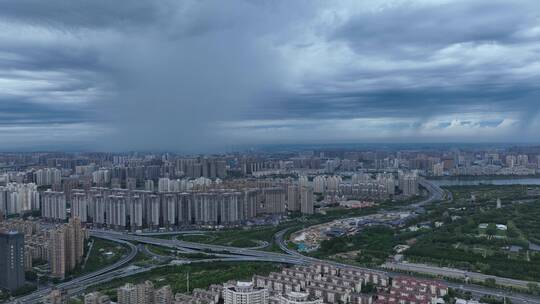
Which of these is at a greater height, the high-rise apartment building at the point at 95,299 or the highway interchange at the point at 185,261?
the high-rise apartment building at the point at 95,299

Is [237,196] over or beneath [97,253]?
over

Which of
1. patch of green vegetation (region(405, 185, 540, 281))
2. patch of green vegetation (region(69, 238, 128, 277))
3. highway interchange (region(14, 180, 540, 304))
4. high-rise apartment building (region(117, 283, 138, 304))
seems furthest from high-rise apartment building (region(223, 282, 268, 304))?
patch of green vegetation (region(405, 185, 540, 281))

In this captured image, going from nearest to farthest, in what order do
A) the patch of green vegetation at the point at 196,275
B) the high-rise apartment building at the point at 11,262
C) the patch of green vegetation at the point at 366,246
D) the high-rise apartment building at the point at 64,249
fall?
the patch of green vegetation at the point at 196,275 → the high-rise apartment building at the point at 11,262 → the high-rise apartment building at the point at 64,249 → the patch of green vegetation at the point at 366,246

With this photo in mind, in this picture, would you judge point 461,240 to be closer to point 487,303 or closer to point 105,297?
point 487,303

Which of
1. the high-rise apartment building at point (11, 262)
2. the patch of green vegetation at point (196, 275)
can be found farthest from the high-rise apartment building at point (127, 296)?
the high-rise apartment building at point (11, 262)

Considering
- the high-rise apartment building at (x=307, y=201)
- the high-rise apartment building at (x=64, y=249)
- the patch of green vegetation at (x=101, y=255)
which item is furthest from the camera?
the high-rise apartment building at (x=307, y=201)

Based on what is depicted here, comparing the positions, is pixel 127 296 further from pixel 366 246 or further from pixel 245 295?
pixel 366 246

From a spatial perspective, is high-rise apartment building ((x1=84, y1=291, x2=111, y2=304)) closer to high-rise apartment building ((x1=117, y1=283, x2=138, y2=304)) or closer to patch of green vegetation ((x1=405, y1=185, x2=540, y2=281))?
high-rise apartment building ((x1=117, y1=283, x2=138, y2=304))

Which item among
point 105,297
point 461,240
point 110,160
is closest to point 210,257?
point 105,297

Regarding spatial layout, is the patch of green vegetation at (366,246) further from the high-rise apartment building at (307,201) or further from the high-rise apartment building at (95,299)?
the high-rise apartment building at (95,299)
